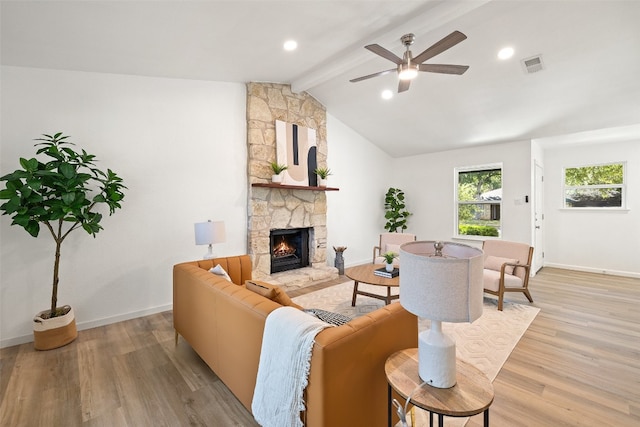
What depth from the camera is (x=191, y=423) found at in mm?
1841

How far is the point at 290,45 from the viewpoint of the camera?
11.1ft

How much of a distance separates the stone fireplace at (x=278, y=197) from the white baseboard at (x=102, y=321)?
1.38 m

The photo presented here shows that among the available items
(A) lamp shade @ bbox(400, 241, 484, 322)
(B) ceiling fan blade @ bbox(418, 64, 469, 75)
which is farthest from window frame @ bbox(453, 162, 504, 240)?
(A) lamp shade @ bbox(400, 241, 484, 322)

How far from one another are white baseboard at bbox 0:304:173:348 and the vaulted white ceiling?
9.17ft

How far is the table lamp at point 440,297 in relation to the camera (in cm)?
118

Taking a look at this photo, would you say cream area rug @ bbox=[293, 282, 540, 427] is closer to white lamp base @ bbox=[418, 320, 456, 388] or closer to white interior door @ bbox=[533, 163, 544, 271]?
white lamp base @ bbox=[418, 320, 456, 388]

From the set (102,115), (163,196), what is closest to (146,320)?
(163,196)

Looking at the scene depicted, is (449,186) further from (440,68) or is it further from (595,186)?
(440,68)

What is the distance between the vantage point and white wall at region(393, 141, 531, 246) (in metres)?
5.34

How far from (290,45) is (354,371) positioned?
3.42m

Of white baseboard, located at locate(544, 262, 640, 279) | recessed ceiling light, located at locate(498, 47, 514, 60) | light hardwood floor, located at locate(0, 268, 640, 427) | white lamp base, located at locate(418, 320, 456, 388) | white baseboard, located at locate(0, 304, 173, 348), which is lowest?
light hardwood floor, located at locate(0, 268, 640, 427)

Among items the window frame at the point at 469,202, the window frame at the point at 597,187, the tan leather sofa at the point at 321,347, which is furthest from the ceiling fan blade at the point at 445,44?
the window frame at the point at 597,187

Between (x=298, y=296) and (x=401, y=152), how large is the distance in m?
4.39

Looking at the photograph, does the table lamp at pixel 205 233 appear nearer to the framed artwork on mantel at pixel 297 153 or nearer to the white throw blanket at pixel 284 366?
the framed artwork on mantel at pixel 297 153
